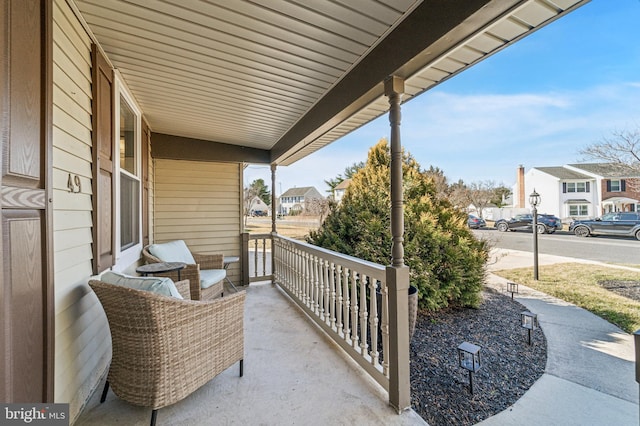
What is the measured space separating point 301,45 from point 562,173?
26.5 m

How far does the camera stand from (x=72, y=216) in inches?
66.5

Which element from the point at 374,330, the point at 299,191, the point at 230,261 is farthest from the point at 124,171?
the point at 299,191

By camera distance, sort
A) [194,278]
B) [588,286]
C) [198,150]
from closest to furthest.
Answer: [194,278], [198,150], [588,286]

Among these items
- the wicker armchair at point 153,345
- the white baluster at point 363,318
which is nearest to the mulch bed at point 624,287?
the white baluster at point 363,318

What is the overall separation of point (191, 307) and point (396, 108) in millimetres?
2008

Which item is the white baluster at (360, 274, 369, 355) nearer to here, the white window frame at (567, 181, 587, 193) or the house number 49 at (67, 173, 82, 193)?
the house number 49 at (67, 173, 82, 193)

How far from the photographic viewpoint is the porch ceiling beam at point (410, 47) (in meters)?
1.32

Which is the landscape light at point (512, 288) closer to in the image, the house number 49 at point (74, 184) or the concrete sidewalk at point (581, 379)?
the concrete sidewalk at point (581, 379)

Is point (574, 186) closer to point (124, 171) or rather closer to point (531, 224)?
point (531, 224)

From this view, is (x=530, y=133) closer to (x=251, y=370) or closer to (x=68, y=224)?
(x=251, y=370)

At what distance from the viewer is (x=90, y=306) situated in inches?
79.0

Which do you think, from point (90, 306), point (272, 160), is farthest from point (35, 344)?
point (272, 160)

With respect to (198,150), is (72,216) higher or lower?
lower

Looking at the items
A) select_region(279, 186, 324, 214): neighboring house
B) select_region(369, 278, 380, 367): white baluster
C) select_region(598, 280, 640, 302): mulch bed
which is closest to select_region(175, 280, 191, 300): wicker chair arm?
select_region(369, 278, 380, 367): white baluster
